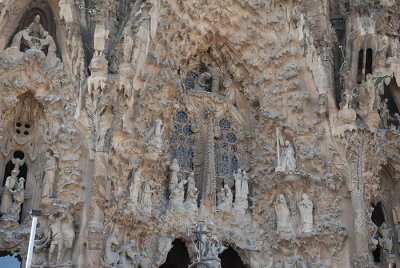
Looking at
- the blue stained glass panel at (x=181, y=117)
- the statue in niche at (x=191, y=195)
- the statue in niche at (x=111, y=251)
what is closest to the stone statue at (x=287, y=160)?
the statue in niche at (x=191, y=195)

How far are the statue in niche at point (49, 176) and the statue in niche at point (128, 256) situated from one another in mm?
1803

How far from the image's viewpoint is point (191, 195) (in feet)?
43.9

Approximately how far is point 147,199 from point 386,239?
5909mm

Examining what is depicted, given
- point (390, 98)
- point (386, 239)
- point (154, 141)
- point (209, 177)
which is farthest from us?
point (390, 98)

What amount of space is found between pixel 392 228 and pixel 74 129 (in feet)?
26.6

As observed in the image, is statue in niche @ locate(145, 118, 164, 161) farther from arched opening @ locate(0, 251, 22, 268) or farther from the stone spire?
arched opening @ locate(0, 251, 22, 268)

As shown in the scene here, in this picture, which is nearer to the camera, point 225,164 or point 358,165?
point 358,165

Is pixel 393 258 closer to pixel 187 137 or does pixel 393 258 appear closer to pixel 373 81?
pixel 373 81

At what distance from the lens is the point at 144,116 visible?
12.8 m

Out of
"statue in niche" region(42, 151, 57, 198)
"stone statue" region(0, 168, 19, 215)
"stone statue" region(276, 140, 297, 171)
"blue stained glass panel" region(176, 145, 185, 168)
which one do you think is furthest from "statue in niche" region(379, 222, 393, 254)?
"stone statue" region(0, 168, 19, 215)

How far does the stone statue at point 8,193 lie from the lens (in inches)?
458

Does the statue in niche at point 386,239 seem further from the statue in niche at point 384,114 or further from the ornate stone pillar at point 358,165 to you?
the statue in niche at point 384,114

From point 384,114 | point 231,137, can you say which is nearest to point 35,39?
point 231,137

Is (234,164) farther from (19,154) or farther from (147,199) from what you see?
(19,154)
